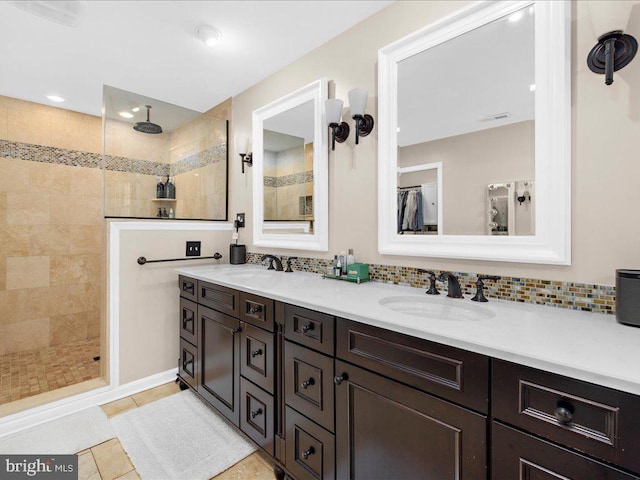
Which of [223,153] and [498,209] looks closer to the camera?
[498,209]

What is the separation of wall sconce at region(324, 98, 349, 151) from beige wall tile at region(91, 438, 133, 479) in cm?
210

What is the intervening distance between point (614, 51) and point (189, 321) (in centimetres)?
258

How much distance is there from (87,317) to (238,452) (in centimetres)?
255

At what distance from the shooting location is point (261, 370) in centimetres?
156

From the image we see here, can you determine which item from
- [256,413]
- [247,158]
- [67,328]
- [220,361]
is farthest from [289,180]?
[67,328]

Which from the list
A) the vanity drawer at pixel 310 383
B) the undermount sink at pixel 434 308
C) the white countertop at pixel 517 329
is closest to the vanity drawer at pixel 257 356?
the vanity drawer at pixel 310 383

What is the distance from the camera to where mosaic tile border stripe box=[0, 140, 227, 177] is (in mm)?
2723

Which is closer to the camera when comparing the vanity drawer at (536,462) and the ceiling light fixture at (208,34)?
the vanity drawer at (536,462)

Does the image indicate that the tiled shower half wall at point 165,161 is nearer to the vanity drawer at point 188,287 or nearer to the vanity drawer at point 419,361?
the vanity drawer at point 188,287

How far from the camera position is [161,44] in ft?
6.73

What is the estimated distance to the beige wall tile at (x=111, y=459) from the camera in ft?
5.09

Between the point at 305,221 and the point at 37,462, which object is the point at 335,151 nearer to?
the point at 305,221

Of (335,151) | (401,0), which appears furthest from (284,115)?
(401,0)

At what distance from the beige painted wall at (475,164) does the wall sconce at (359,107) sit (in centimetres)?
30
